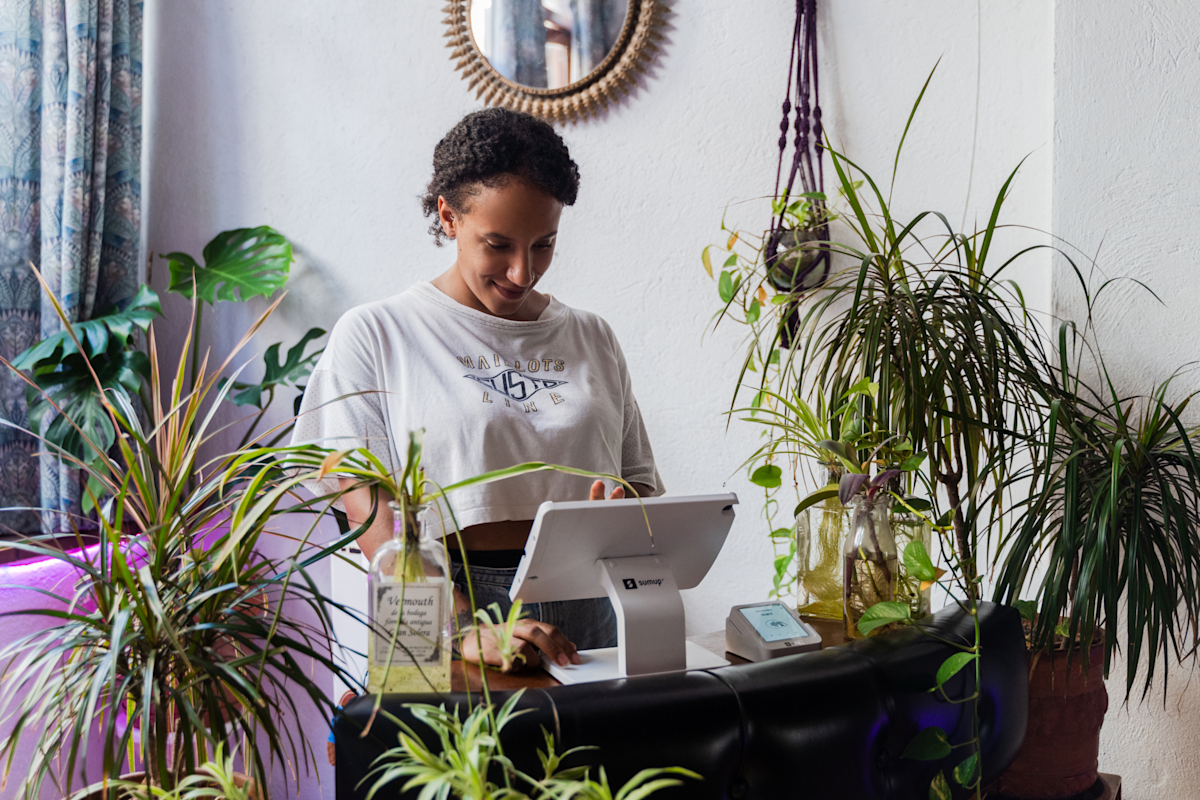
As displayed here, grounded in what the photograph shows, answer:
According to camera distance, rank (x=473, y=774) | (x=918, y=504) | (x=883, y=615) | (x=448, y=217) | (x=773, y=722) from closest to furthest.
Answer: (x=473, y=774), (x=773, y=722), (x=883, y=615), (x=918, y=504), (x=448, y=217)

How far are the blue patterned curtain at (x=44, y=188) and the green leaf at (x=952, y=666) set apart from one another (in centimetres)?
244

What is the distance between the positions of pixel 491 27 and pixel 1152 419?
197 centimetres

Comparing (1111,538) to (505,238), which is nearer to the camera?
(1111,538)

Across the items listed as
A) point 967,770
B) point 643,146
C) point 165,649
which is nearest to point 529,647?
point 165,649

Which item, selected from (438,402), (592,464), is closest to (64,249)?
(438,402)

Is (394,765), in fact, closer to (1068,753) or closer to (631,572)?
(631,572)

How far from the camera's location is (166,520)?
0.97m

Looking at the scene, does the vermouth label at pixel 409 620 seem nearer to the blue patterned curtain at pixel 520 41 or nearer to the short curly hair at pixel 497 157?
the short curly hair at pixel 497 157

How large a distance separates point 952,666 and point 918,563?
0.53 ft

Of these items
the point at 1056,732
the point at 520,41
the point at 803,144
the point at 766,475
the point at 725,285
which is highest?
the point at 520,41

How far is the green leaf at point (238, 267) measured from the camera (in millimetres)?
2783

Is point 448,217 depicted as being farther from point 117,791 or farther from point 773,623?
point 117,791

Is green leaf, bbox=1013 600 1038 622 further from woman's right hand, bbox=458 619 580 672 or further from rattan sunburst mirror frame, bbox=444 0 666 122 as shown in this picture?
rattan sunburst mirror frame, bbox=444 0 666 122

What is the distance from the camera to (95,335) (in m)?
2.59
